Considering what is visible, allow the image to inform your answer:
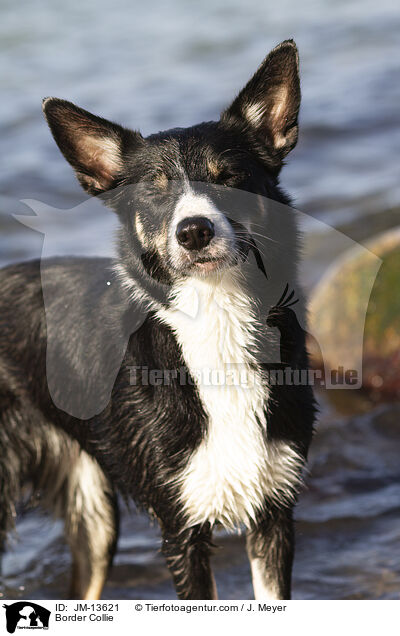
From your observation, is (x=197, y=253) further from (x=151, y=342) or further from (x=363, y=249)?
(x=363, y=249)

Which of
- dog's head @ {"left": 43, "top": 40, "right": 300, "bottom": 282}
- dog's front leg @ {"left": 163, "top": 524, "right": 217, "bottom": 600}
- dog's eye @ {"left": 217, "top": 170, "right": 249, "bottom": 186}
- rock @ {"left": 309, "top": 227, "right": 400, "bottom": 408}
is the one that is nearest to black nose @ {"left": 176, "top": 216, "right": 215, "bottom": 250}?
dog's head @ {"left": 43, "top": 40, "right": 300, "bottom": 282}

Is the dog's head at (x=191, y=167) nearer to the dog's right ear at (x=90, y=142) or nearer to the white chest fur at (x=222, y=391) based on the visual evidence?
the dog's right ear at (x=90, y=142)

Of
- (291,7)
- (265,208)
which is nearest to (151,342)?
(265,208)

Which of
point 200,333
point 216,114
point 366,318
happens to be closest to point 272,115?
point 200,333

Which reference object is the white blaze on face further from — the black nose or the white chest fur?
the white chest fur

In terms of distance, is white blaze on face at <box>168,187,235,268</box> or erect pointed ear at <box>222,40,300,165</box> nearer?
white blaze on face at <box>168,187,235,268</box>

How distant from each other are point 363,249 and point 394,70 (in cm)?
568

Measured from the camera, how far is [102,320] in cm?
388

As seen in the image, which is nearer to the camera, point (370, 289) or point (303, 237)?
point (303, 237)

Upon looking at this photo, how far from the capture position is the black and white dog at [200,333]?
342 cm
